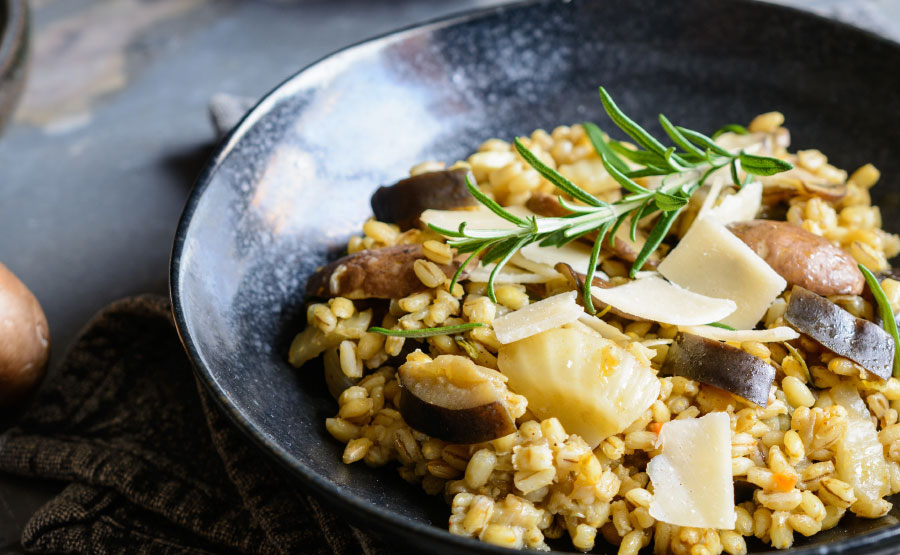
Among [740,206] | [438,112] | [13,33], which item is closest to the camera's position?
[740,206]

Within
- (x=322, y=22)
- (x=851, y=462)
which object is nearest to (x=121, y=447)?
(x=851, y=462)

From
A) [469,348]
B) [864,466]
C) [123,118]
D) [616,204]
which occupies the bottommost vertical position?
[123,118]

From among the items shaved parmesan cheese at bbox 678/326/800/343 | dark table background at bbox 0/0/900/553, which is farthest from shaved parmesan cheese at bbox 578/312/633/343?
dark table background at bbox 0/0/900/553

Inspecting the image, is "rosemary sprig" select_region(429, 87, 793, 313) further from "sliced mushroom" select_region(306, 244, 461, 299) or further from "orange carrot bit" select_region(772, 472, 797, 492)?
"orange carrot bit" select_region(772, 472, 797, 492)

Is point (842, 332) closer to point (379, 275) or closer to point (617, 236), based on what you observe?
point (617, 236)

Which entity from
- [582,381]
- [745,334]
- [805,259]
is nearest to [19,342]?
[582,381]

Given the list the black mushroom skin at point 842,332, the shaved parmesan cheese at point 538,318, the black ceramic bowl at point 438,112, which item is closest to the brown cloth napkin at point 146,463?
the black ceramic bowl at point 438,112

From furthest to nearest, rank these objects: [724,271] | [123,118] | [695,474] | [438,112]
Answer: [123,118] → [438,112] → [724,271] → [695,474]
